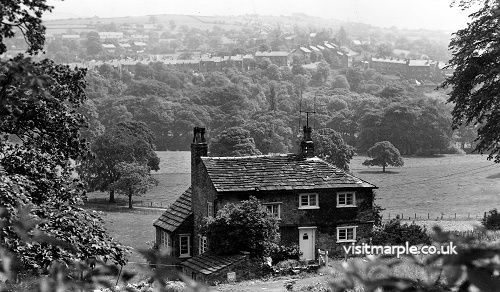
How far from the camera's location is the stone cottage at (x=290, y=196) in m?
41.8

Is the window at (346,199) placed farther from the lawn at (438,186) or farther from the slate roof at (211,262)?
the lawn at (438,186)

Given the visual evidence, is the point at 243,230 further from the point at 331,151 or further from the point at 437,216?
the point at 331,151

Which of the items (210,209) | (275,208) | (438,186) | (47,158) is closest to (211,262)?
(210,209)

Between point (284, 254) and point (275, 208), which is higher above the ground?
point (275, 208)

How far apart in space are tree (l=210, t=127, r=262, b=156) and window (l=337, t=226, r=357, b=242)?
5880cm

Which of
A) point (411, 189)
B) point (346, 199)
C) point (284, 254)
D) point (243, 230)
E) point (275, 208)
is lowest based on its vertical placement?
point (411, 189)

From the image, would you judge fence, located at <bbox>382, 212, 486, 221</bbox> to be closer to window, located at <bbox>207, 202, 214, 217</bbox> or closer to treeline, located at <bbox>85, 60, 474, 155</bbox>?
treeline, located at <bbox>85, 60, 474, 155</bbox>

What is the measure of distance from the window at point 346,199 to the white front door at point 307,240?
223cm

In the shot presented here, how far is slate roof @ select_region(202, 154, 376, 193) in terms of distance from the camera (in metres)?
41.4

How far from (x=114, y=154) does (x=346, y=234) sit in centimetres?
5626

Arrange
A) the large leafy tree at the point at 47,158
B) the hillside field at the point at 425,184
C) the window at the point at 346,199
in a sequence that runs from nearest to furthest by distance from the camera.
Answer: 1. the large leafy tree at the point at 47,158
2. the window at the point at 346,199
3. the hillside field at the point at 425,184

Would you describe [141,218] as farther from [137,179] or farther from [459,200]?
[459,200]

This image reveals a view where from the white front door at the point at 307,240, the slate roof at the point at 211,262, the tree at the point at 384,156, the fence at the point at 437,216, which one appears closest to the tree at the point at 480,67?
the white front door at the point at 307,240

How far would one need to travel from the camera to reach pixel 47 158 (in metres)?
19.5
